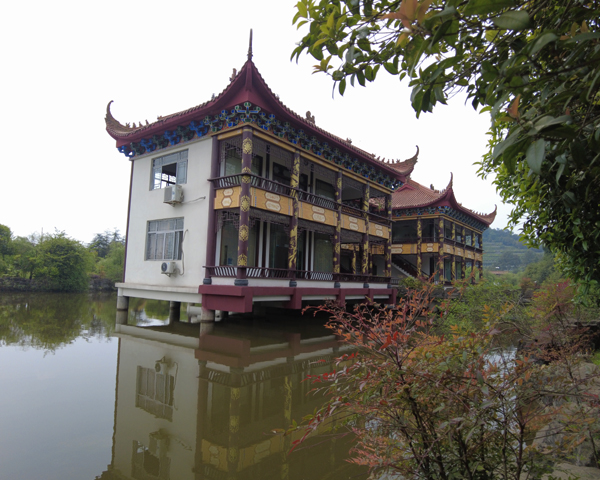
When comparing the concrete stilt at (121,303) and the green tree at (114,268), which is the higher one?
the green tree at (114,268)

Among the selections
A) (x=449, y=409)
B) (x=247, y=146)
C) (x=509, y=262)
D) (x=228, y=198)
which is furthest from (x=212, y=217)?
(x=509, y=262)

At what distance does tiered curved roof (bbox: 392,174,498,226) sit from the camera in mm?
20578

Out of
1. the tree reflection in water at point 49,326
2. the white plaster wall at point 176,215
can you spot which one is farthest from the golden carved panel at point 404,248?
the tree reflection in water at point 49,326

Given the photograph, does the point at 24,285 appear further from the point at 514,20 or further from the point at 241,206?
the point at 514,20

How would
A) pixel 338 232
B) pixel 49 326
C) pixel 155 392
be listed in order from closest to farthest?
pixel 155 392, pixel 49 326, pixel 338 232

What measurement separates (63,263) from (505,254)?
71.0 m

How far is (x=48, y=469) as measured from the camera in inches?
121

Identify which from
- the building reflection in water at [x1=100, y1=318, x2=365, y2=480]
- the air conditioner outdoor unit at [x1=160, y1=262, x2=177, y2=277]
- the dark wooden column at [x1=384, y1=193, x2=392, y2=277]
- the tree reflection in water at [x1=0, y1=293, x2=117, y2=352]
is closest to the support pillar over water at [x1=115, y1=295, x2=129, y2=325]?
the tree reflection in water at [x1=0, y1=293, x2=117, y2=352]

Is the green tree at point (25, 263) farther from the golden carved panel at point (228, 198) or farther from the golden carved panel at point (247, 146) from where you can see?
the golden carved panel at point (247, 146)

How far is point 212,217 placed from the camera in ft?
35.4

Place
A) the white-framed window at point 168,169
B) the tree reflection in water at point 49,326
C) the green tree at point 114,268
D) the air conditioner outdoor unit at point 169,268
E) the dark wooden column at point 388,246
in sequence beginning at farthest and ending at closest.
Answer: the green tree at point 114,268, the dark wooden column at point 388,246, the white-framed window at point 168,169, the air conditioner outdoor unit at point 169,268, the tree reflection in water at point 49,326

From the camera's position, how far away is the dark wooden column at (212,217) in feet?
34.8

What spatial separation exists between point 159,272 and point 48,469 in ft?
30.5

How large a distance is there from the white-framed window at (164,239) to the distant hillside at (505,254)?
4942cm
